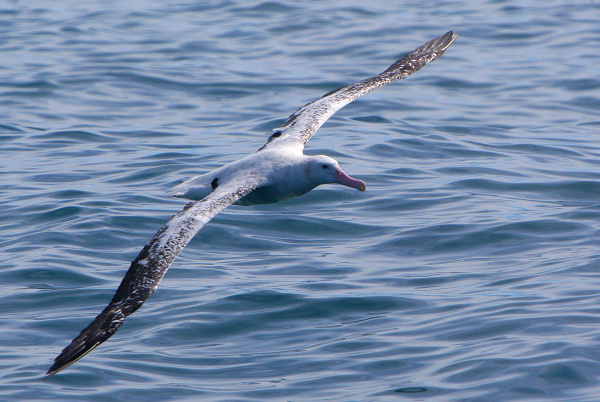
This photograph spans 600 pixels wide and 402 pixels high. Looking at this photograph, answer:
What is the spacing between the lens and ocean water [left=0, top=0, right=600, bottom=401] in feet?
26.4

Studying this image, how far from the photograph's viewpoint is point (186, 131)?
15836 millimetres

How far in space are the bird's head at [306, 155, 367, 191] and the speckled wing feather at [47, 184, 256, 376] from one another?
4.28 feet

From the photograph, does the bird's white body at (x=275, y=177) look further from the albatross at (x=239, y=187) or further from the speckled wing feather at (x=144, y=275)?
the speckled wing feather at (x=144, y=275)

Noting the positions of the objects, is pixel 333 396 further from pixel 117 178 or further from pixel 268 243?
pixel 117 178

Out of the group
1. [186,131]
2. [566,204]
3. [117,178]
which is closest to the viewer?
[566,204]

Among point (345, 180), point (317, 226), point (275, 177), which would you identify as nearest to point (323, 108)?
point (317, 226)

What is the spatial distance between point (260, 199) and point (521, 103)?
859cm

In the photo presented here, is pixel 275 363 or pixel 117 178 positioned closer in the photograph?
pixel 275 363

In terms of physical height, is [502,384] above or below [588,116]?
below

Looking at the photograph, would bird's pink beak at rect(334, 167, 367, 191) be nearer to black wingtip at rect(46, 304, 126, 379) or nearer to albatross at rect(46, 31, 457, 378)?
albatross at rect(46, 31, 457, 378)

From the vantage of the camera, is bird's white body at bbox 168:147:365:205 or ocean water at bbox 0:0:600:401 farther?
bird's white body at bbox 168:147:365:205

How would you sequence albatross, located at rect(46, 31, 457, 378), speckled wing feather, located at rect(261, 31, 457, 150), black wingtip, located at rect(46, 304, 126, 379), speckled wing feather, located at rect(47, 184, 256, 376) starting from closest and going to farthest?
black wingtip, located at rect(46, 304, 126, 379) → speckled wing feather, located at rect(47, 184, 256, 376) → albatross, located at rect(46, 31, 457, 378) → speckled wing feather, located at rect(261, 31, 457, 150)

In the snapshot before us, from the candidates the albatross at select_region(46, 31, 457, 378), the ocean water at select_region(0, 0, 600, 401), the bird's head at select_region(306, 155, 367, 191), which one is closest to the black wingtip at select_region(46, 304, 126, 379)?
the albatross at select_region(46, 31, 457, 378)

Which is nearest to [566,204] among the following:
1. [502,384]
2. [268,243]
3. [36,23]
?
[268,243]
